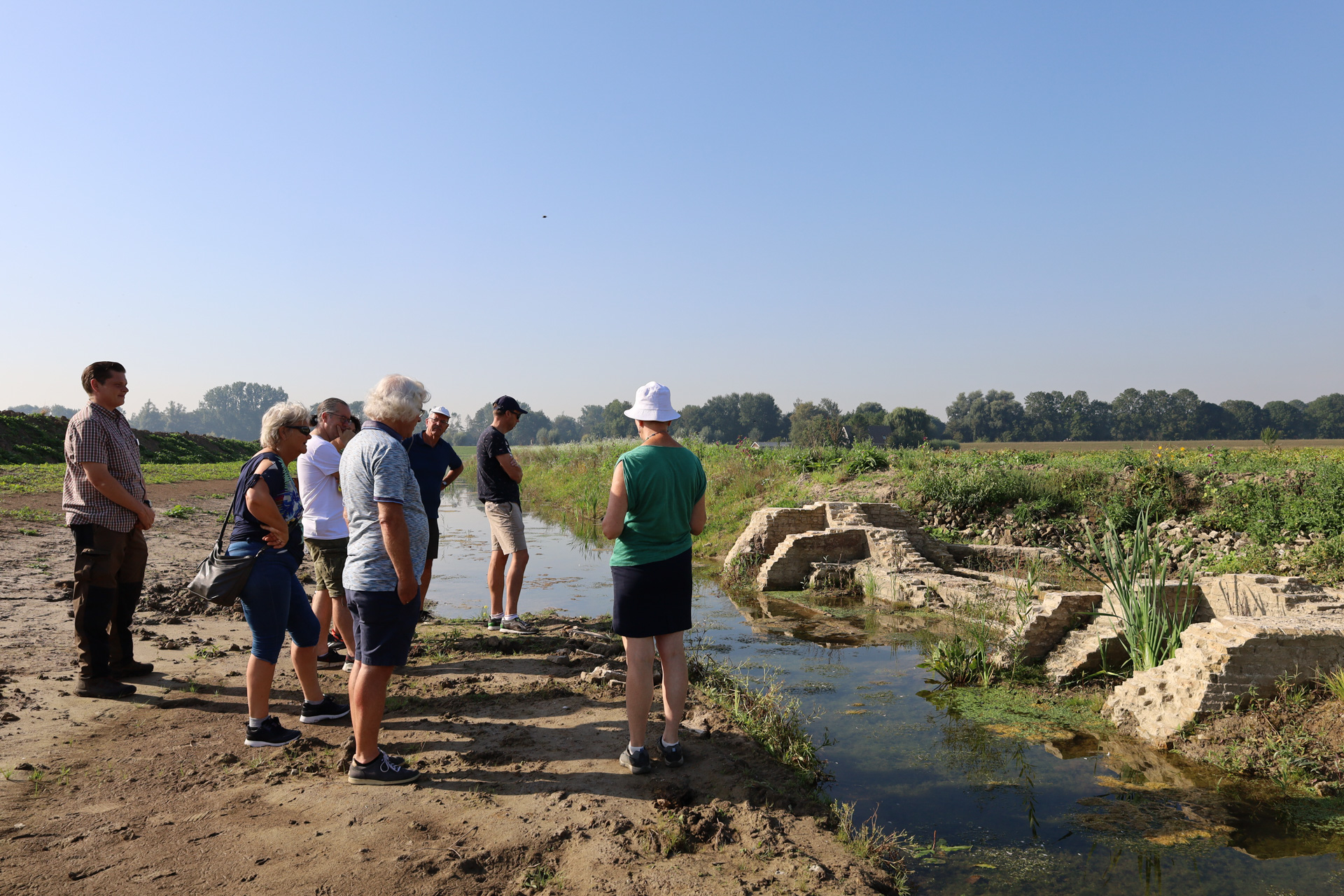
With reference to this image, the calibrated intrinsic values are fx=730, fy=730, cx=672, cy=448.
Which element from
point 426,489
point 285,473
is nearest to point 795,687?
point 426,489

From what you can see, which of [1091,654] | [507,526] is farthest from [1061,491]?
[507,526]

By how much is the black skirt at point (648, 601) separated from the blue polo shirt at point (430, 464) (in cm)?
251

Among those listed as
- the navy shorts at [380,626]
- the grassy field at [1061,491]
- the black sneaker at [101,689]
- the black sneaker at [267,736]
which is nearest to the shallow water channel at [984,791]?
the navy shorts at [380,626]

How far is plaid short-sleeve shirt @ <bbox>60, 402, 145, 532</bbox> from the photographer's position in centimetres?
493

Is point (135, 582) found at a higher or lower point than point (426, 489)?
lower

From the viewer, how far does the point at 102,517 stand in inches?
196

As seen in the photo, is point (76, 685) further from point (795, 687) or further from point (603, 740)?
point (795, 687)

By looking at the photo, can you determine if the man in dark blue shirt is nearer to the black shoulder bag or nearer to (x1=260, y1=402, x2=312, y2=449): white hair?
(x1=260, y1=402, x2=312, y2=449): white hair

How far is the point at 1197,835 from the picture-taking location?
387 cm

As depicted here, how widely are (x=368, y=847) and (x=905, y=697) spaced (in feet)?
14.7

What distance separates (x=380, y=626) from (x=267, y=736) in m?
1.44

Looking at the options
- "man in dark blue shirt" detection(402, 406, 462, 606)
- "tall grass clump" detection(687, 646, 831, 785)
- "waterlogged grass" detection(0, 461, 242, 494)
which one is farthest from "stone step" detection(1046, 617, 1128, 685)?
"waterlogged grass" detection(0, 461, 242, 494)

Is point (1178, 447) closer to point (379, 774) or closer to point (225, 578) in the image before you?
point (379, 774)

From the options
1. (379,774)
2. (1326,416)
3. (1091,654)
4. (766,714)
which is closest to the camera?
(379,774)
